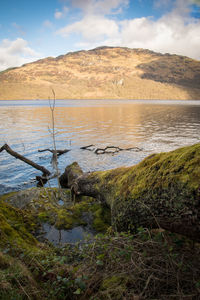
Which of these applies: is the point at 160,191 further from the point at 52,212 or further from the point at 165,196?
the point at 52,212

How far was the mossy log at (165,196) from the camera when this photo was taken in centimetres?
259

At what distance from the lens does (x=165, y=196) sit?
2951 millimetres

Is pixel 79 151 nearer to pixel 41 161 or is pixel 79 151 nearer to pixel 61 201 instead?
pixel 41 161

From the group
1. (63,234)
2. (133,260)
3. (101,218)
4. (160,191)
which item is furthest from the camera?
(101,218)

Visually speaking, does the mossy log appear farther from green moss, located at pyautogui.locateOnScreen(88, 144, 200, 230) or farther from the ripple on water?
the ripple on water

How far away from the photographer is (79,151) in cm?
1894

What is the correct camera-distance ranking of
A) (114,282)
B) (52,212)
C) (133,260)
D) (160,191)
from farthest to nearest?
(52,212) < (160,191) < (133,260) < (114,282)

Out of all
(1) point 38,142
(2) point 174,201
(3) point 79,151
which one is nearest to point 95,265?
(2) point 174,201

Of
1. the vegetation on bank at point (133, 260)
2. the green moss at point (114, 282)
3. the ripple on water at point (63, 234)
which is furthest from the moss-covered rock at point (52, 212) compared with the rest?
the green moss at point (114, 282)

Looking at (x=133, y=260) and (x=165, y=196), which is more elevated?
(x=165, y=196)

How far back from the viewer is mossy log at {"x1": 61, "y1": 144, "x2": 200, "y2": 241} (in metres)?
2.59

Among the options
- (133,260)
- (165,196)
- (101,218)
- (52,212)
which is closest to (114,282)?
(133,260)

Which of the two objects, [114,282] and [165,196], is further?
[165,196]

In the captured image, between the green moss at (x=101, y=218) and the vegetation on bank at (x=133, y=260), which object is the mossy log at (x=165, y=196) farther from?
the green moss at (x=101, y=218)
